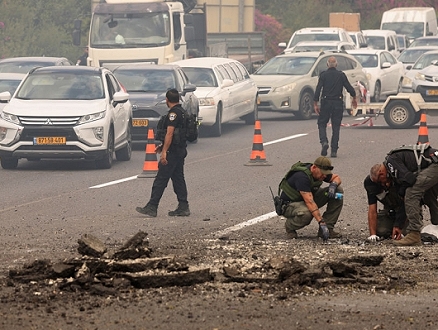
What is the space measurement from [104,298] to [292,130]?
19.1 metres

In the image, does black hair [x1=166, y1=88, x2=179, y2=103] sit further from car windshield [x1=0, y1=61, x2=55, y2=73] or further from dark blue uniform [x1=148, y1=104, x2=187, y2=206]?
car windshield [x1=0, y1=61, x2=55, y2=73]

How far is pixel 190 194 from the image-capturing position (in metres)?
16.7

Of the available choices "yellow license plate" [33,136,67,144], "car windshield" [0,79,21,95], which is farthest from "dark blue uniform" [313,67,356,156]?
"car windshield" [0,79,21,95]

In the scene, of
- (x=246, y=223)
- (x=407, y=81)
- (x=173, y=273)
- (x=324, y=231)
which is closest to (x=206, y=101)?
(x=407, y=81)

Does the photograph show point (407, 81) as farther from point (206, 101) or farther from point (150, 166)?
point (150, 166)

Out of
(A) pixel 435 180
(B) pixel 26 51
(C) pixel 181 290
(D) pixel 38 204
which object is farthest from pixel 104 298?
(B) pixel 26 51

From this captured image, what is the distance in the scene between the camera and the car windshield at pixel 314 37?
134 ft

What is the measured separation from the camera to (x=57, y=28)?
48.9 m

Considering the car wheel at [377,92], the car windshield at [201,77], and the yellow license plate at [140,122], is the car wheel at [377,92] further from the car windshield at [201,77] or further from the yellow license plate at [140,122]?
the yellow license plate at [140,122]

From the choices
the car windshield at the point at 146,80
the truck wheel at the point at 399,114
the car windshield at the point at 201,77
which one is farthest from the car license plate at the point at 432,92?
the car windshield at the point at 146,80

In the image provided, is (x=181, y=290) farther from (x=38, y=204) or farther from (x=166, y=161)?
(x=38, y=204)

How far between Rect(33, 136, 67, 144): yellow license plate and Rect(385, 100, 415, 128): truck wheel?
994cm

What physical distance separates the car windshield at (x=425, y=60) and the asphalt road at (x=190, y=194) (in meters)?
8.99

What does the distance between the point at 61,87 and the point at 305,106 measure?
10.8 meters
